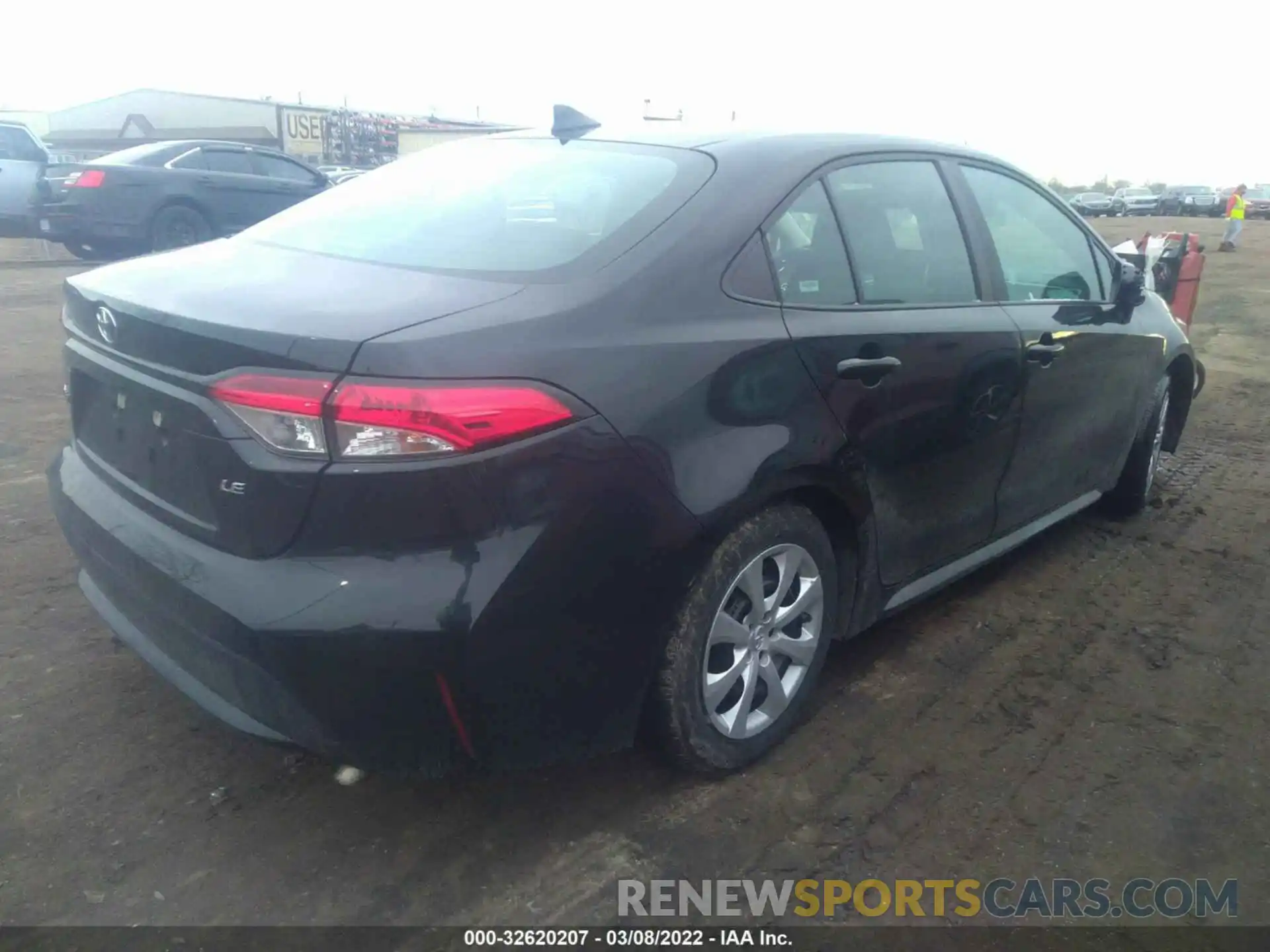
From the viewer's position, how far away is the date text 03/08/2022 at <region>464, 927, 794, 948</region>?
2176 mm

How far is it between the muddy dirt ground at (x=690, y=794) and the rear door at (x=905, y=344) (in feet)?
1.70

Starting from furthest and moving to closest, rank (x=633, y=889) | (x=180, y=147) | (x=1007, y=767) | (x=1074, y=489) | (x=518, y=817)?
(x=180, y=147), (x=1074, y=489), (x=1007, y=767), (x=518, y=817), (x=633, y=889)

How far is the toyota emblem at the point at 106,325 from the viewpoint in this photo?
2393mm

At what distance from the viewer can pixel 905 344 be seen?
2.93 meters

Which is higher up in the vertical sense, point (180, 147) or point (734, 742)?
point (180, 147)

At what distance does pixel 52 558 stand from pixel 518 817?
239cm

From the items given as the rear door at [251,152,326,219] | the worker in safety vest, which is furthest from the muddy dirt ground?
the worker in safety vest

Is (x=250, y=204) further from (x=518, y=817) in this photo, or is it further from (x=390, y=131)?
(x=390, y=131)

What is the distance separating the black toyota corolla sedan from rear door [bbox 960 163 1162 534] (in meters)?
0.14

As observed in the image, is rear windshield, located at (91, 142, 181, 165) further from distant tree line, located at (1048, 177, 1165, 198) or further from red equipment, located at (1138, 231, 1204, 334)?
distant tree line, located at (1048, 177, 1165, 198)

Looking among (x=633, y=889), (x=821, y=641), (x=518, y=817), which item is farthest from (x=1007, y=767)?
(x=518, y=817)

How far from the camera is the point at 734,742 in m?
2.70

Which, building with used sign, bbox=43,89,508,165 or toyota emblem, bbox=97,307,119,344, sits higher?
building with used sign, bbox=43,89,508,165

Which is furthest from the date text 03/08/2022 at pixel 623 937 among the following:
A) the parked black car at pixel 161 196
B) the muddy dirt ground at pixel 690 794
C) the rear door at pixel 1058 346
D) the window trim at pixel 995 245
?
the parked black car at pixel 161 196
